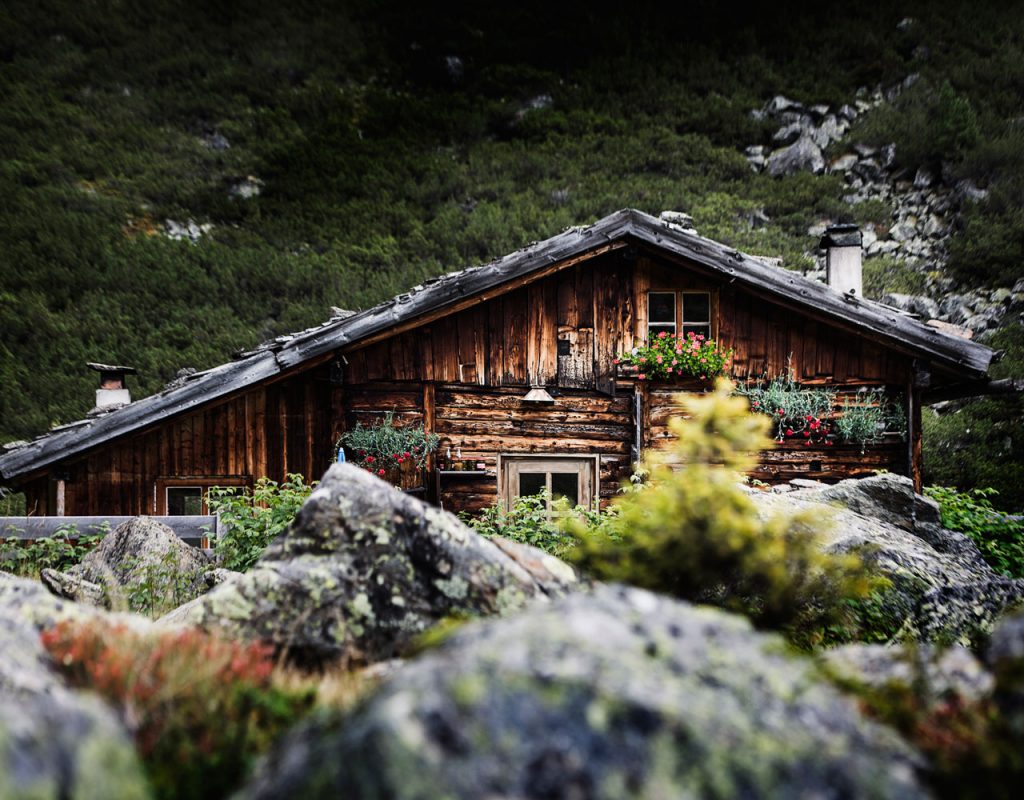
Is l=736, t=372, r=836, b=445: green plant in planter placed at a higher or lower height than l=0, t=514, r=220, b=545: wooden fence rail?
higher

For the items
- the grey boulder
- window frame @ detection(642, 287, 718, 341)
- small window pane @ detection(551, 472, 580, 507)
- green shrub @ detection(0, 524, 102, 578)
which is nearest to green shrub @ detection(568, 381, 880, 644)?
green shrub @ detection(0, 524, 102, 578)

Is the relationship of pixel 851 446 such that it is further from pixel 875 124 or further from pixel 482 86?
pixel 482 86

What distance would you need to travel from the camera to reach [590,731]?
5.26ft

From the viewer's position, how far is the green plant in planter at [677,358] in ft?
31.6

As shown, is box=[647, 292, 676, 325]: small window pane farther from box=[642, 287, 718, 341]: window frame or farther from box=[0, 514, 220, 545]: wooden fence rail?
box=[0, 514, 220, 545]: wooden fence rail

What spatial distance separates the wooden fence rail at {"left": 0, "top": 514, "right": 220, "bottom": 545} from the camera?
23.3 ft

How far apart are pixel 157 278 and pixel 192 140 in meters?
13.9

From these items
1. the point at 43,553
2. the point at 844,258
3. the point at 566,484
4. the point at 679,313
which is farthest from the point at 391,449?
the point at 844,258

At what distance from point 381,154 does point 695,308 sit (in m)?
32.8

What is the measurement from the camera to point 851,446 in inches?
389

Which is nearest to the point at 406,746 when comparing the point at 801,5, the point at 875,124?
the point at 875,124

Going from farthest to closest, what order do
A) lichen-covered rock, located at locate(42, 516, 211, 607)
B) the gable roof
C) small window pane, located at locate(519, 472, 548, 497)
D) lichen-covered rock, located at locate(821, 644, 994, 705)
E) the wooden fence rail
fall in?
1. small window pane, located at locate(519, 472, 548, 497)
2. the gable roof
3. the wooden fence rail
4. lichen-covered rock, located at locate(42, 516, 211, 607)
5. lichen-covered rock, located at locate(821, 644, 994, 705)

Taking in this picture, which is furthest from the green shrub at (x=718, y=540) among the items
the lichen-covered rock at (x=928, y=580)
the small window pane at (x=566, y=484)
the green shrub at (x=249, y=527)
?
the small window pane at (x=566, y=484)

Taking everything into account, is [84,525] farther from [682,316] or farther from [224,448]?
[682,316]
